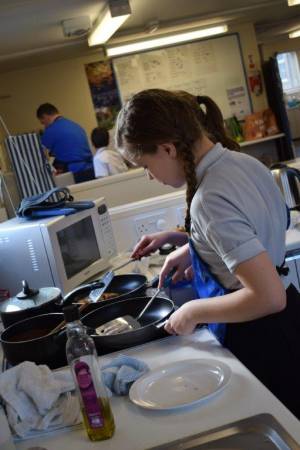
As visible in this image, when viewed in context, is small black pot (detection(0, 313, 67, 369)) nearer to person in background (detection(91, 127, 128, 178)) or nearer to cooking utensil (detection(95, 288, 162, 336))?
cooking utensil (detection(95, 288, 162, 336))

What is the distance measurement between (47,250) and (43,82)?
206 inches

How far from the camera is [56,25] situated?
4785 millimetres

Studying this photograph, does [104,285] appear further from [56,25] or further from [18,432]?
[56,25]

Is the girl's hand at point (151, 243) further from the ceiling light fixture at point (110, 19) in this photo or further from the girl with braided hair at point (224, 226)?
the ceiling light fixture at point (110, 19)

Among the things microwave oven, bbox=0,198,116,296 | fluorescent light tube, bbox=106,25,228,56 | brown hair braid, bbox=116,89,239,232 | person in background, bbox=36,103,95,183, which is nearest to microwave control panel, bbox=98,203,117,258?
microwave oven, bbox=0,198,116,296

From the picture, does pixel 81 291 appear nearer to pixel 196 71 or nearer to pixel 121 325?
pixel 121 325

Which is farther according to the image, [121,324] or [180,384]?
[121,324]

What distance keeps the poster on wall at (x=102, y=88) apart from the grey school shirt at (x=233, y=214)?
18.8 feet

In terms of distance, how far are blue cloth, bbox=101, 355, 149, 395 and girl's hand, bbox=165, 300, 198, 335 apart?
12 centimetres

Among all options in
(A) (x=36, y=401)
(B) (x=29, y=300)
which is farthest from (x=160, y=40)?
(A) (x=36, y=401)

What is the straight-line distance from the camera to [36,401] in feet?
3.38

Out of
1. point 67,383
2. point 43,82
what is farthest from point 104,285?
point 43,82

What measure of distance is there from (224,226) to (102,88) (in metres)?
5.94

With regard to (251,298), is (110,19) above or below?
above
